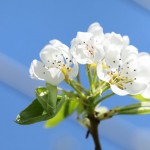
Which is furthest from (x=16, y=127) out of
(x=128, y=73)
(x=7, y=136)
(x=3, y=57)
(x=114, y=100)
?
(x=128, y=73)

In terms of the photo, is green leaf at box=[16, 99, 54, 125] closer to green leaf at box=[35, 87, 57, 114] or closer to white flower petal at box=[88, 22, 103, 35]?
green leaf at box=[35, 87, 57, 114]

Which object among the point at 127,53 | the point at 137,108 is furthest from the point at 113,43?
the point at 137,108

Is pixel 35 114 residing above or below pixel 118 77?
below

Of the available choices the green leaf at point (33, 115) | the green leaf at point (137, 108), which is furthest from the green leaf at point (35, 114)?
the green leaf at point (137, 108)

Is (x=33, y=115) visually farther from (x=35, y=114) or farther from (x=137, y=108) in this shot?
(x=137, y=108)

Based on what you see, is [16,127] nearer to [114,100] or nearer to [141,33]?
[114,100]

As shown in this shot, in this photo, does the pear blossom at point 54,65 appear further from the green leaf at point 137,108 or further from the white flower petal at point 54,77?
the green leaf at point 137,108
